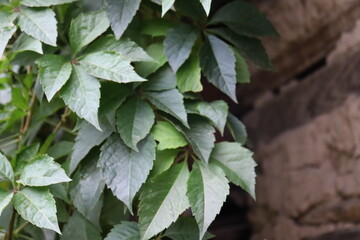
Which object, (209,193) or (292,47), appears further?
(292,47)

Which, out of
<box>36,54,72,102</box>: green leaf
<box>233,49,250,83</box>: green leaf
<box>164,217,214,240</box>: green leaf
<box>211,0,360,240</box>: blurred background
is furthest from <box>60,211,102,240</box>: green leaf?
<box>211,0,360,240</box>: blurred background

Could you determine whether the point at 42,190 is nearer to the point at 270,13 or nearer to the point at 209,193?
the point at 209,193

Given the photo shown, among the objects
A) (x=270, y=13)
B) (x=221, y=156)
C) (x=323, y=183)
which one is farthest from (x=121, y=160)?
(x=270, y=13)

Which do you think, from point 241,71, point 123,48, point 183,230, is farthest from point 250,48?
point 183,230

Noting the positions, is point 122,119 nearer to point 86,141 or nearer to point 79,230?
point 86,141

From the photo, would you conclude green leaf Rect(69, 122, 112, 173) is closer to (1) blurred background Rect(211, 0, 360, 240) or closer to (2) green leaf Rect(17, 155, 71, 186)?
(2) green leaf Rect(17, 155, 71, 186)

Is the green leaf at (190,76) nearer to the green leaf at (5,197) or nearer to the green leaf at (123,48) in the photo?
the green leaf at (123,48)
